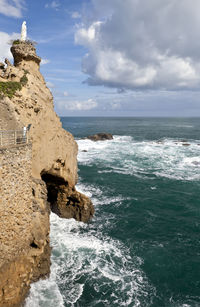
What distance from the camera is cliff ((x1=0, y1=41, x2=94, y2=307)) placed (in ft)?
36.9

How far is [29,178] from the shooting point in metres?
13.0

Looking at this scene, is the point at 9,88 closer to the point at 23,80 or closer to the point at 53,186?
the point at 23,80

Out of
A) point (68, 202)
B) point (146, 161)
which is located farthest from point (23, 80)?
point (146, 161)

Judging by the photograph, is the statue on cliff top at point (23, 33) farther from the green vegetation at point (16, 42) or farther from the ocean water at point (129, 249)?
the ocean water at point (129, 249)

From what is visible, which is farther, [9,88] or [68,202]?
[68,202]

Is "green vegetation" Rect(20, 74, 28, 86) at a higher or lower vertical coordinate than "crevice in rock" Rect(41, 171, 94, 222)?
higher

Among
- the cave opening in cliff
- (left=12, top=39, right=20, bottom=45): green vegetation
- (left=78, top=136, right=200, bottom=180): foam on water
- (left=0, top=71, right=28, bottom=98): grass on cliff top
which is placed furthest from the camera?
(left=78, top=136, right=200, bottom=180): foam on water

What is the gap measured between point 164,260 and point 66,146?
549 inches

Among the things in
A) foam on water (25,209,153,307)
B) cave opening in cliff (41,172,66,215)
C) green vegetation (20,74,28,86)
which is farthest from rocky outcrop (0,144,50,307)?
green vegetation (20,74,28,86)

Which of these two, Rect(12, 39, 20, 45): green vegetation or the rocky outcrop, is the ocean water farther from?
Rect(12, 39, 20, 45): green vegetation

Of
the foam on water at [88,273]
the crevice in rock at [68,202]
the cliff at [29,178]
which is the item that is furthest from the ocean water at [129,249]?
the cliff at [29,178]

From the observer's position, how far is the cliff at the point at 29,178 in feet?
36.9

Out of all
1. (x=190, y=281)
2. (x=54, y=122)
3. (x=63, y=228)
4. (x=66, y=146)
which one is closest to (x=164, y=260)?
(x=190, y=281)

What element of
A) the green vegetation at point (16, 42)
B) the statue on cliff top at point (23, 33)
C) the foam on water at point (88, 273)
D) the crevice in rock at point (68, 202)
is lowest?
the foam on water at point (88, 273)
